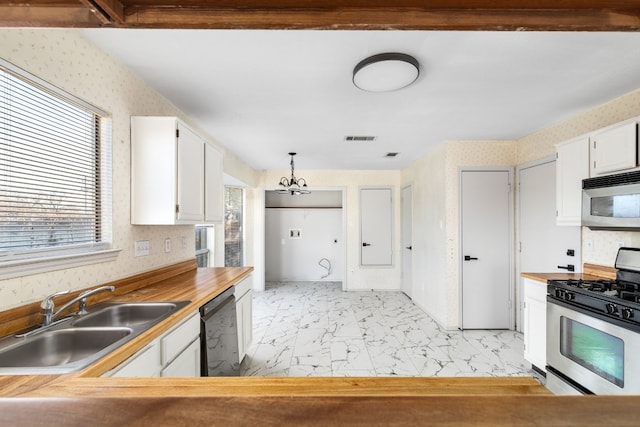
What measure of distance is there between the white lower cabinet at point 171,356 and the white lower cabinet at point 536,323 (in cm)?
278

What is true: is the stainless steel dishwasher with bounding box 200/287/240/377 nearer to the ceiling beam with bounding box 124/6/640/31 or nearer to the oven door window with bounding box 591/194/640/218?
the ceiling beam with bounding box 124/6/640/31

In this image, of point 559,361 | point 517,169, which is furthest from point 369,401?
point 517,169

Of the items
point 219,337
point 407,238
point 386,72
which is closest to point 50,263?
point 219,337

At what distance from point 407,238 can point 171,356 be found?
15.6 feet

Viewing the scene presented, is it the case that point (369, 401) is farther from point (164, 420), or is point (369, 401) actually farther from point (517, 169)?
point (517, 169)

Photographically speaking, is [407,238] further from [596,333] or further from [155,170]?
[155,170]

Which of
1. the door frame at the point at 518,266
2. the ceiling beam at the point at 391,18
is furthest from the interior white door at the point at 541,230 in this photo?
the ceiling beam at the point at 391,18

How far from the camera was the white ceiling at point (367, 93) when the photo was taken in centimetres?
176

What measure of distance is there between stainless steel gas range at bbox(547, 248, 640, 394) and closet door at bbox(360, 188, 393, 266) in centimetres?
366

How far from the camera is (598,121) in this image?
2.77 m

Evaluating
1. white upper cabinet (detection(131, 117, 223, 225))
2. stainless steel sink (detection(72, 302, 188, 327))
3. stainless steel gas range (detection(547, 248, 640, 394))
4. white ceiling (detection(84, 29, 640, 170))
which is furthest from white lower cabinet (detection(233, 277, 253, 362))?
stainless steel gas range (detection(547, 248, 640, 394))

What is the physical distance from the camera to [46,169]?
1565 millimetres

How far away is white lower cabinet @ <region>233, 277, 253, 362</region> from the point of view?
276 centimetres

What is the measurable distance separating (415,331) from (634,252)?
7.53ft
